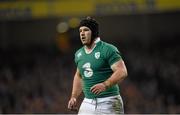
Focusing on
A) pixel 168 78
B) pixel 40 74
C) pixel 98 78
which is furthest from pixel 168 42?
pixel 98 78

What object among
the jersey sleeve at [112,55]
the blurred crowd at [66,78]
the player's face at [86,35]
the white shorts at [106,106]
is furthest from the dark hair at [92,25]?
the blurred crowd at [66,78]

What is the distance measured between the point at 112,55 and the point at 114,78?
0.96 feet

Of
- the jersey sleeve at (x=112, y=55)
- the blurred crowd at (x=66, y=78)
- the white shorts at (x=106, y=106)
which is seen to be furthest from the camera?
the blurred crowd at (x=66, y=78)

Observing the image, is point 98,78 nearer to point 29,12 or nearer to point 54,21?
point 29,12

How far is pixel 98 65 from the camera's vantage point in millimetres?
7746

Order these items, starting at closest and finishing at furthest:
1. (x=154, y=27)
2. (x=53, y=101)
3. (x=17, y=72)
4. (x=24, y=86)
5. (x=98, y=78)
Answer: (x=98, y=78), (x=53, y=101), (x=24, y=86), (x=17, y=72), (x=154, y=27)

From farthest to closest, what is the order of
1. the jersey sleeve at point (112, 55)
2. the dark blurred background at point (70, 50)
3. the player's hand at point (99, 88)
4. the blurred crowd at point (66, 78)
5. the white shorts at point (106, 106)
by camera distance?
the dark blurred background at point (70, 50), the blurred crowd at point (66, 78), the white shorts at point (106, 106), the jersey sleeve at point (112, 55), the player's hand at point (99, 88)

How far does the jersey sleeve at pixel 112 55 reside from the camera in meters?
7.61

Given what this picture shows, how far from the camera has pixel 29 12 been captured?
51.9 ft

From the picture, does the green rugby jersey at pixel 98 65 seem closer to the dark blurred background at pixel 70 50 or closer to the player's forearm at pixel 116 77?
the player's forearm at pixel 116 77

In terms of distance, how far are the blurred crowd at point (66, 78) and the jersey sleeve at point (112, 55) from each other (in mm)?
6772

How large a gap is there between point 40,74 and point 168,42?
3619mm

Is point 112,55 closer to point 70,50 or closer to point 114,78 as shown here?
point 114,78

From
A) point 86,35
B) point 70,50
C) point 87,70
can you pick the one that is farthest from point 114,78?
point 70,50
